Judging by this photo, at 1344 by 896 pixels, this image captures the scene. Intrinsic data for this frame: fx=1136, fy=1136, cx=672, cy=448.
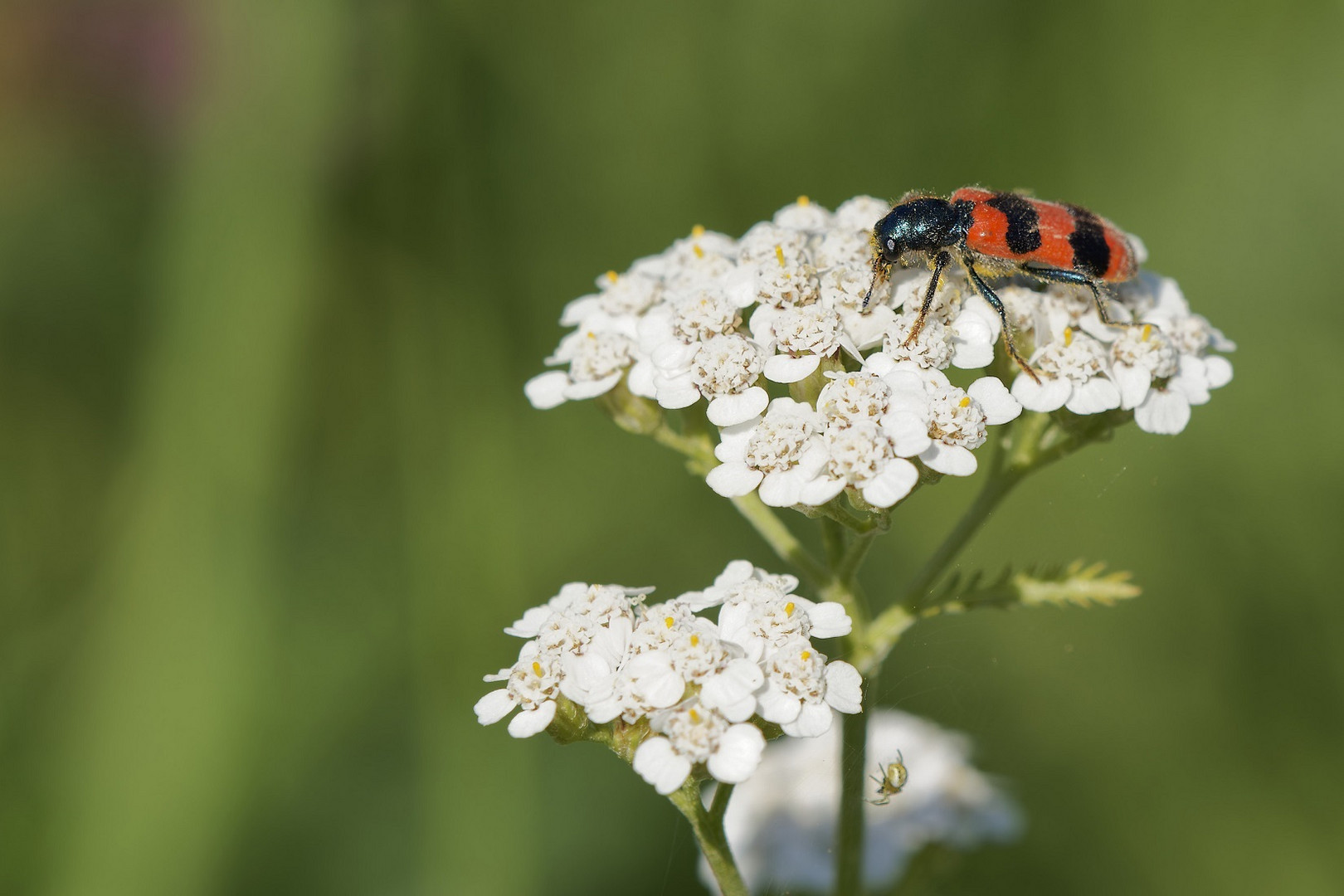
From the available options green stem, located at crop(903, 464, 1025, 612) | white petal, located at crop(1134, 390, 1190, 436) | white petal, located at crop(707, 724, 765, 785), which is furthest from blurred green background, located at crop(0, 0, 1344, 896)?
white petal, located at crop(707, 724, 765, 785)

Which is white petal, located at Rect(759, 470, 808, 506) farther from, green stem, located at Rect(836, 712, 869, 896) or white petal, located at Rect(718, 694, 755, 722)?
green stem, located at Rect(836, 712, 869, 896)

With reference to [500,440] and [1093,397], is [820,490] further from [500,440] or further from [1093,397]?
[500,440]

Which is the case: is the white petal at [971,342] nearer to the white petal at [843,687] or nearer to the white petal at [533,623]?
the white petal at [843,687]

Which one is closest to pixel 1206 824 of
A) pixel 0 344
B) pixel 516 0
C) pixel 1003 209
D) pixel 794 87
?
pixel 1003 209

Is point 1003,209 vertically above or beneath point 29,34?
beneath

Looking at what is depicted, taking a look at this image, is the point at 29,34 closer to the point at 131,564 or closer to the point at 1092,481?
the point at 131,564

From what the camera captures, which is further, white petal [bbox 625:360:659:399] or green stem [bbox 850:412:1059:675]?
white petal [bbox 625:360:659:399]

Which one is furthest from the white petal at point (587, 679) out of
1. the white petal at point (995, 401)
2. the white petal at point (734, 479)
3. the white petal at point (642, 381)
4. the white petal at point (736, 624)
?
the white petal at point (995, 401)
